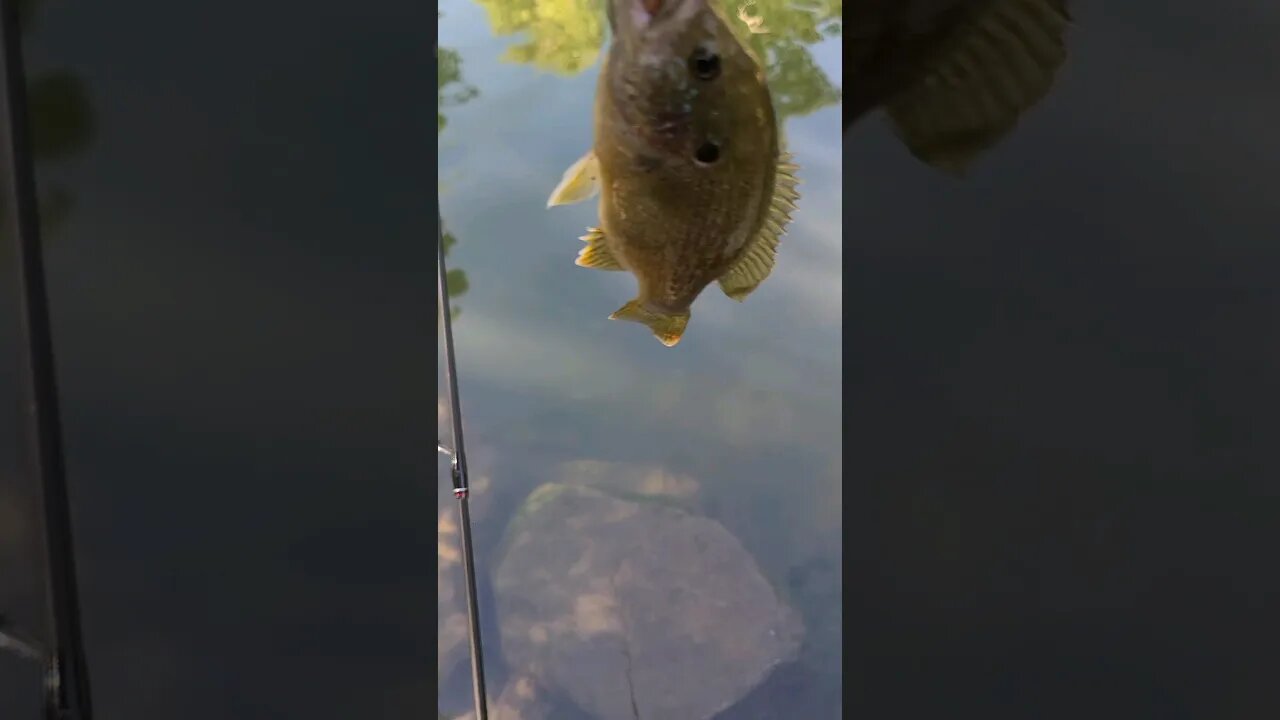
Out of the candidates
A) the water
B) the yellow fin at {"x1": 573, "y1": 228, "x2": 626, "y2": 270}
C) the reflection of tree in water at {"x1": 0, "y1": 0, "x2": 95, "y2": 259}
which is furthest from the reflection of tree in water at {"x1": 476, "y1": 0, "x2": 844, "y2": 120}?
the reflection of tree in water at {"x1": 0, "y1": 0, "x2": 95, "y2": 259}

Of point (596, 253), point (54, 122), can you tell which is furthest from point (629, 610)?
point (54, 122)

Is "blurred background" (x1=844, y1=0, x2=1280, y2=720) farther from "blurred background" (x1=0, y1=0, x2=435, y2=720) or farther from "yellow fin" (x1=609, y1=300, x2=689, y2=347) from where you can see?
"blurred background" (x1=0, y1=0, x2=435, y2=720)

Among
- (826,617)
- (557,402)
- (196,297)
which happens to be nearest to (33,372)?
(196,297)

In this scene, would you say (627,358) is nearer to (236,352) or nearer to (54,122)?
(236,352)

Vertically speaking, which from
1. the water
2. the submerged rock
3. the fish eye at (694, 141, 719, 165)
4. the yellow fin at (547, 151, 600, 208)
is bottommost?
the submerged rock

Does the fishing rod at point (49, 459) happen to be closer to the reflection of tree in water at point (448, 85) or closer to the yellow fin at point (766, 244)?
the reflection of tree in water at point (448, 85)

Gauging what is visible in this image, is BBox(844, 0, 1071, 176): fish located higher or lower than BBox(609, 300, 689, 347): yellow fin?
higher

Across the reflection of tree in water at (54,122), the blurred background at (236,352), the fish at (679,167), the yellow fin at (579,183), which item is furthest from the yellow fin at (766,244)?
the reflection of tree in water at (54,122)
